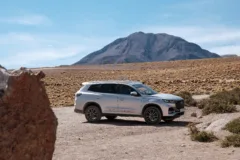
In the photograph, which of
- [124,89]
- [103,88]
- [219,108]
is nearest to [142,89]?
[124,89]

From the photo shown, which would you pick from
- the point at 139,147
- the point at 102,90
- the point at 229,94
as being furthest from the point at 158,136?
the point at 229,94

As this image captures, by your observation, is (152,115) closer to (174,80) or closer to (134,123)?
(134,123)

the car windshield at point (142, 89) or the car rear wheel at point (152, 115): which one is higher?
the car windshield at point (142, 89)

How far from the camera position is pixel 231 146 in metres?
12.3

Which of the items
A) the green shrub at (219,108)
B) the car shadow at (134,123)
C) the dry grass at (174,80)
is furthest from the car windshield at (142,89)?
the dry grass at (174,80)

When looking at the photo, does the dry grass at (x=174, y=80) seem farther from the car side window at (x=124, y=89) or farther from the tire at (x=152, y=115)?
the tire at (x=152, y=115)

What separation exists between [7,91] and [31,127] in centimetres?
61

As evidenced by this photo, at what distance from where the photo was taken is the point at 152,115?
18.0 m

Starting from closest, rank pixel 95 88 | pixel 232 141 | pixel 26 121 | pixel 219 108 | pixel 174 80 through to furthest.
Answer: pixel 26 121, pixel 232 141, pixel 95 88, pixel 219 108, pixel 174 80

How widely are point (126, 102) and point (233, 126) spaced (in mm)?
5499

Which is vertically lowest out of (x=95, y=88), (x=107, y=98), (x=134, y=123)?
(x=134, y=123)

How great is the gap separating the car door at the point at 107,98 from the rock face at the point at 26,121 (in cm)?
1249

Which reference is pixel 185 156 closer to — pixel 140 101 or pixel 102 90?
pixel 140 101

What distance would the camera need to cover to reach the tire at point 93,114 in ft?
63.0
